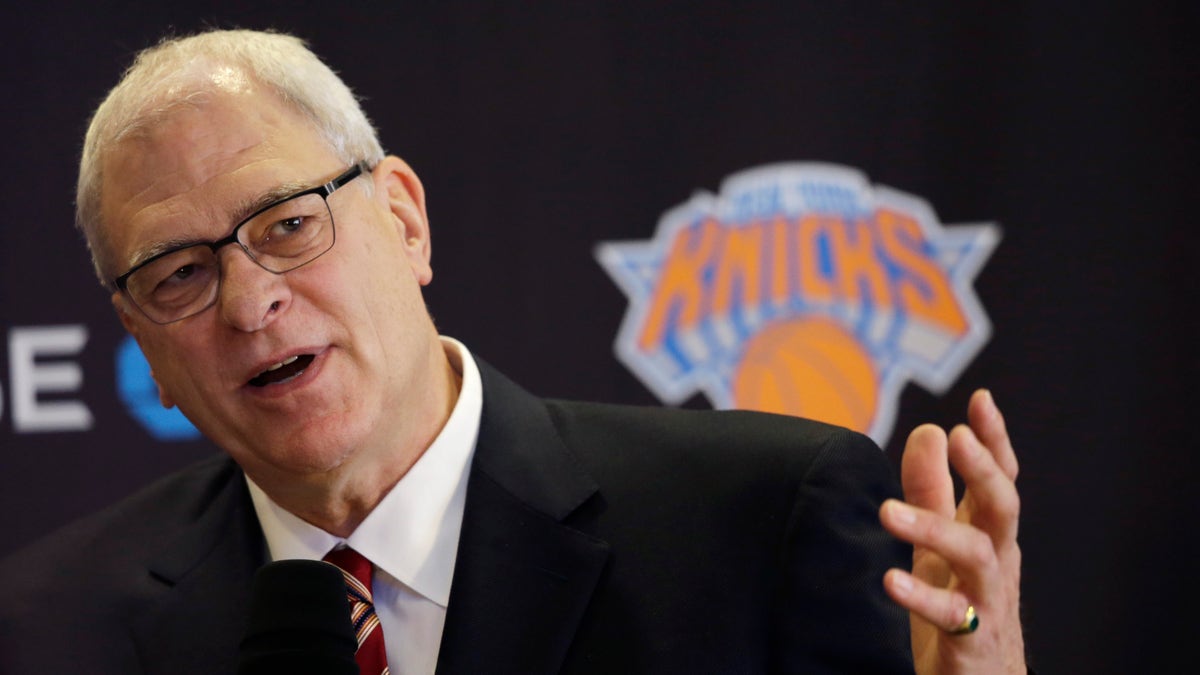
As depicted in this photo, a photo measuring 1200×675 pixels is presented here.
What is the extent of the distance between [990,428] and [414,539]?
0.84 m

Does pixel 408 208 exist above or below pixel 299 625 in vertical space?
above

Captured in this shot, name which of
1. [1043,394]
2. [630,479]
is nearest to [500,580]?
[630,479]

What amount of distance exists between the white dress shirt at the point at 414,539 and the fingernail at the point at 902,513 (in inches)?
28.6

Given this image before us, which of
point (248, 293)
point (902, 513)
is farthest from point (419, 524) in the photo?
point (902, 513)

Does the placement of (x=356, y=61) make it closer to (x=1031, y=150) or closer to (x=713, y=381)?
(x=713, y=381)

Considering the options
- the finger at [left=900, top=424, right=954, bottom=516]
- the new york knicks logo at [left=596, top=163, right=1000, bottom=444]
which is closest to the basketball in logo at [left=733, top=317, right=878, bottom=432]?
the new york knicks logo at [left=596, top=163, right=1000, bottom=444]

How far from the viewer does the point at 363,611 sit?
166 centimetres

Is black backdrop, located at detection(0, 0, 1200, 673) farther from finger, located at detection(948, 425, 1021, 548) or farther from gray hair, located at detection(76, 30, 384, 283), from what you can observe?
finger, located at detection(948, 425, 1021, 548)

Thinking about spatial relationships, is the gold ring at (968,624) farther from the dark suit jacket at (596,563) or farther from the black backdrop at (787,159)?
the black backdrop at (787,159)

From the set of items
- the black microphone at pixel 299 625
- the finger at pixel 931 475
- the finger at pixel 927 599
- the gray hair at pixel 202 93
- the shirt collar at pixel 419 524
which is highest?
the gray hair at pixel 202 93

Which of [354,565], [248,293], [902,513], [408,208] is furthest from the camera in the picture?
[408,208]

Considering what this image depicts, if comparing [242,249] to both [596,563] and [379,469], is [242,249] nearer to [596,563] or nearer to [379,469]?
[379,469]

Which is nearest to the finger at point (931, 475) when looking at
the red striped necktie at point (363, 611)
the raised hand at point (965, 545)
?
the raised hand at point (965, 545)

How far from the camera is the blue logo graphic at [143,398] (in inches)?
111
